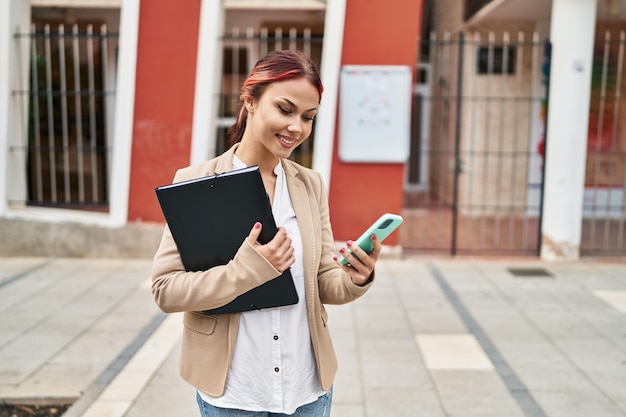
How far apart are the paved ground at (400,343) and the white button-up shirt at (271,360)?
6.48 ft

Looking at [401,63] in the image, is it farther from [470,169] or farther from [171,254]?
[171,254]

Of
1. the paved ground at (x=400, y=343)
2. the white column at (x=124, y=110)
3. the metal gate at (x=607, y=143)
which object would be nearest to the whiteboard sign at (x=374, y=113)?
the paved ground at (x=400, y=343)

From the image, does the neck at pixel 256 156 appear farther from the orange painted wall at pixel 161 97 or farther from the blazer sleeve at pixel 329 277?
the orange painted wall at pixel 161 97

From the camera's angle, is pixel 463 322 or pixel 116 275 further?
pixel 116 275

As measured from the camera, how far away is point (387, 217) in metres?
1.69

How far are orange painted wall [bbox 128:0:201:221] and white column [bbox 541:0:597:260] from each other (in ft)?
13.8

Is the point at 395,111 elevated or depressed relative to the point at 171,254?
elevated

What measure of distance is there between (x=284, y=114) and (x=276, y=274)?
A: 0.44 meters

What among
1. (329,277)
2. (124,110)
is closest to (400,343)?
(329,277)

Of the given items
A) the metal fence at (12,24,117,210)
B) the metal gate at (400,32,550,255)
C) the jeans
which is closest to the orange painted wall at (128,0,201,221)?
the metal fence at (12,24,117,210)

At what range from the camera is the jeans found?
1.81 m

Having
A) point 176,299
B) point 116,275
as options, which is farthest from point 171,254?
point 116,275

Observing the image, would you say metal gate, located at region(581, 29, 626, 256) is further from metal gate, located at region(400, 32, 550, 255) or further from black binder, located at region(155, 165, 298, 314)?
black binder, located at region(155, 165, 298, 314)

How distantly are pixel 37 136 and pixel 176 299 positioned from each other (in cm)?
736
